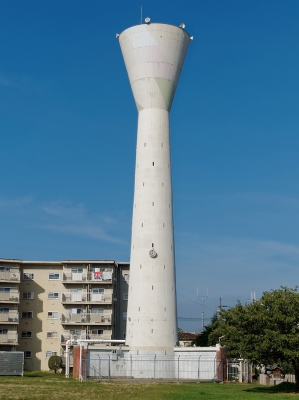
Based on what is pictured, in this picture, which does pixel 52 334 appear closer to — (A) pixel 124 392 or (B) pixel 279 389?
(B) pixel 279 389

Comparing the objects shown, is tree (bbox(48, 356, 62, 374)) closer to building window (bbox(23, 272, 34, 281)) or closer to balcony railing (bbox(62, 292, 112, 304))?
balcony railing (bbox(62, 292, 112, 304))

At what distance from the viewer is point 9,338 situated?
73.1m

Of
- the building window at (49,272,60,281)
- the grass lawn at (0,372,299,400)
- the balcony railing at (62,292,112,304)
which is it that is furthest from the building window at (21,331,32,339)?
the grass lawn at (0,372,299,400)

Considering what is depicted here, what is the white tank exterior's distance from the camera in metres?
56.5

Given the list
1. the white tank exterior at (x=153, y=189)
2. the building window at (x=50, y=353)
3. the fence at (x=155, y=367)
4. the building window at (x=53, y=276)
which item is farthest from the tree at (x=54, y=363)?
the fence at (x=155, y=367)

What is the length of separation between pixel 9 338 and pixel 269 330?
128 feet

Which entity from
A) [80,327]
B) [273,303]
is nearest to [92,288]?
[80,327]

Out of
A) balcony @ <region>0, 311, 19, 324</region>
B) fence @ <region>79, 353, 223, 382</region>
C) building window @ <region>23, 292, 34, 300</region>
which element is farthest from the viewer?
building window @ <region>23, 292, 34, 300</region>

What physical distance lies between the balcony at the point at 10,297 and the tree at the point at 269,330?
34.4 metres

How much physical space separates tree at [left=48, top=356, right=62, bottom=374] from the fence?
1786 cm

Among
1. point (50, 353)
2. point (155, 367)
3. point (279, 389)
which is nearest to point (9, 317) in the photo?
point (50, 353)

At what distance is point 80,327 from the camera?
76.2 metres

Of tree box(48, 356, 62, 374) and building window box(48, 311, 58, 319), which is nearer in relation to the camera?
tree box(48, 356, 62, 374)

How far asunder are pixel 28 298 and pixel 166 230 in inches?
1102
